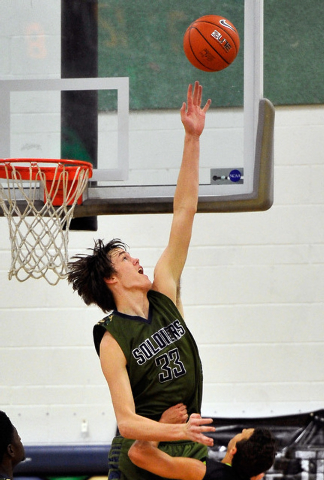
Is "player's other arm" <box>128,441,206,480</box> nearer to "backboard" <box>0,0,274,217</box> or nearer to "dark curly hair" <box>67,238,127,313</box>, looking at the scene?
"dark curly hair" <box>67,238,127,313</box>

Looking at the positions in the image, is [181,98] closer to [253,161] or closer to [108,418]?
[253,161]

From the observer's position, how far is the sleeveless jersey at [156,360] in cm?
263

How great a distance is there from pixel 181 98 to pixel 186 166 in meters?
0.67

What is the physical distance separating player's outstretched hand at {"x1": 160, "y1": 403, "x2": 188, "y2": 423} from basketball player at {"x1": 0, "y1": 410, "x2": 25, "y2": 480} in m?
0.64

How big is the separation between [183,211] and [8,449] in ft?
4.03

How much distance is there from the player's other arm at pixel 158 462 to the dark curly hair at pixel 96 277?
0.61m

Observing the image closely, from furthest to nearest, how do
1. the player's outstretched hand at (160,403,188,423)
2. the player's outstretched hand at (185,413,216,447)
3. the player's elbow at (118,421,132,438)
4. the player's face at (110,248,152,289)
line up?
1. the player's face at (110,248,152,289)
2. the player's outstretched hand at (160,403,188,423)
3. the player's elbow at (118,421,132,438)
4. the player's outstretched hand at (185,413,216,447)

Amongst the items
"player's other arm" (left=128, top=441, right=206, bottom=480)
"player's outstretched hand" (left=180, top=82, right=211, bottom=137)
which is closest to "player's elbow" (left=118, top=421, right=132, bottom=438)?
"player's other arm" (left=128, top=441, right=206, bottom=480)

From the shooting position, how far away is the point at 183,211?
115 inches

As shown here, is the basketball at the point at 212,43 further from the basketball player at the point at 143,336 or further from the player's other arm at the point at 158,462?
the player's other arm at the point at 158,462

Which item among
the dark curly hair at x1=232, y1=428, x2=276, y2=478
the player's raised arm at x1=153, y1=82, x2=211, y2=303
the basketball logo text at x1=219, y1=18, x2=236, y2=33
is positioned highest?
the basketball logo text at x1=219, y1=18, x2=236, y2=33

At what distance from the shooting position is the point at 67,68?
3465 mm

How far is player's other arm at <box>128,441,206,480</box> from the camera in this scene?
8.38 ft

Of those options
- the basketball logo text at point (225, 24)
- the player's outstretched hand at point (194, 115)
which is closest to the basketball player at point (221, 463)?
the player's outstretched hand at point (194, 115)
